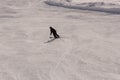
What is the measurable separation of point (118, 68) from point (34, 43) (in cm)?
515

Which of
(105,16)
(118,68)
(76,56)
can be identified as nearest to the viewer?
(118,68)

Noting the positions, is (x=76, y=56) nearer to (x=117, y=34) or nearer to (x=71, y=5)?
(x=117, y=34)

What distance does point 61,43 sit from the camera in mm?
13109

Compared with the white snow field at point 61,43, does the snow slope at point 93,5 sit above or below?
above

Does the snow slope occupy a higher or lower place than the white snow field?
higher

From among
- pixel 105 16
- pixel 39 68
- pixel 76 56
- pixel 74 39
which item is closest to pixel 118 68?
pixel 76 56

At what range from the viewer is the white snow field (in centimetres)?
1005

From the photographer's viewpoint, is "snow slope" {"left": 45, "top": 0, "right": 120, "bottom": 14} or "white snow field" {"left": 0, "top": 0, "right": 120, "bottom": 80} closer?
"white snow field" {"left": 0, "top": 0, "right": 120, "bottom": 80}

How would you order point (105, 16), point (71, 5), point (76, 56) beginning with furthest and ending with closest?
1. point (71, 5)
2. point (105, 16)
3. point (76, 56)

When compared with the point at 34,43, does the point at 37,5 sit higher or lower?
higher

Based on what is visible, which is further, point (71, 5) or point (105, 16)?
point (71, 5)

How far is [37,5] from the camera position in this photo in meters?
21.0

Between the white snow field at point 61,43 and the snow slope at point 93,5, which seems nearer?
the white snow field at point 61,43

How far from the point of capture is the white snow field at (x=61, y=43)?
33.0ft
